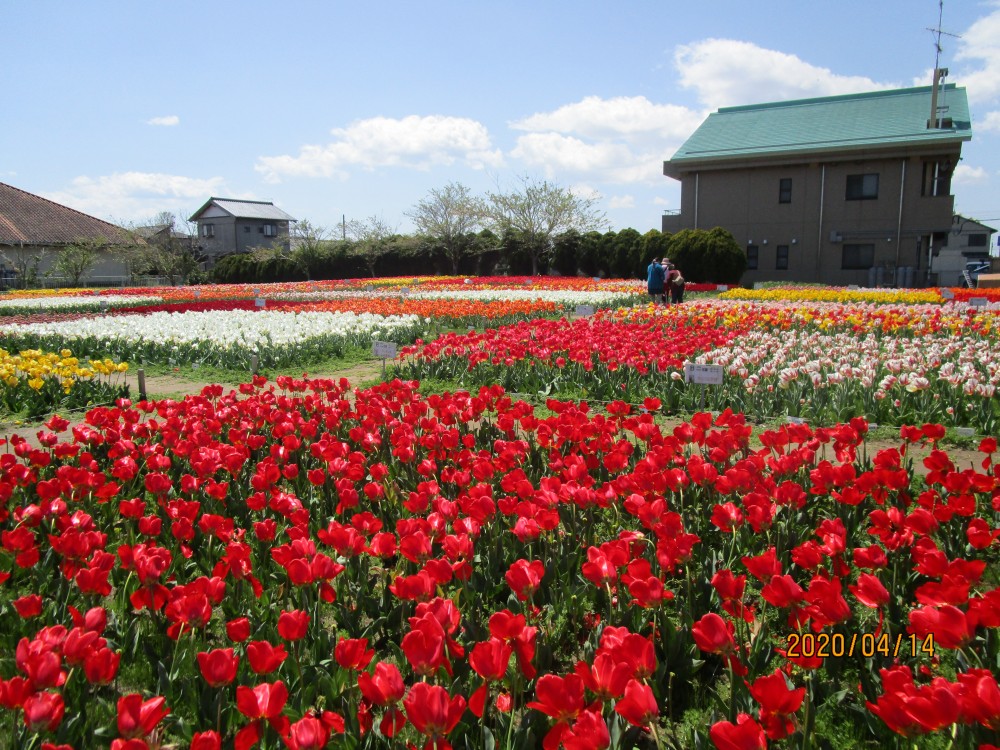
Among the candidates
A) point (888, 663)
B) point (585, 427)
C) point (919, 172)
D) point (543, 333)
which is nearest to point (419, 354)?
point (543, 333)

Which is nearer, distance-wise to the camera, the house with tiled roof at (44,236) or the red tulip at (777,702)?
the red tulip at (777,702)

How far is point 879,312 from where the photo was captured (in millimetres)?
14039

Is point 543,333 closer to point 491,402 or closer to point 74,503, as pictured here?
point 491,402

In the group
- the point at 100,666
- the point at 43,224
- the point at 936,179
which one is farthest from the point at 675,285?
the point at 43,224

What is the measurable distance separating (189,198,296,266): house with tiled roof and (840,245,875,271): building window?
53.1 m

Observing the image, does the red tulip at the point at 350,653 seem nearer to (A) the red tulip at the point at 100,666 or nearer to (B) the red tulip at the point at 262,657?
(B) the red tulip at the point at 262,657

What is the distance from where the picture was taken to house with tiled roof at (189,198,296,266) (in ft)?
238

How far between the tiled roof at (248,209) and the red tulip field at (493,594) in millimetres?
73084

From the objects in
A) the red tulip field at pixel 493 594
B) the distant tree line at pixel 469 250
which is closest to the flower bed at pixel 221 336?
the red tulip field at pixel 493 594

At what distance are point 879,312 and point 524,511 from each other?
43.8 ft

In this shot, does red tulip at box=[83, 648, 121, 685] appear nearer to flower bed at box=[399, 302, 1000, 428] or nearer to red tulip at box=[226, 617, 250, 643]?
red tulip at box=[226, 617, 250, 643]

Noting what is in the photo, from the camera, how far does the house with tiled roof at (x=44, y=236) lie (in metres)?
44.9

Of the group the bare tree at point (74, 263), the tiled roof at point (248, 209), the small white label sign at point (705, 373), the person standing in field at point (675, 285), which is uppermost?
the tiled roof at point (248, 209)

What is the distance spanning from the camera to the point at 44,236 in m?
48.1
